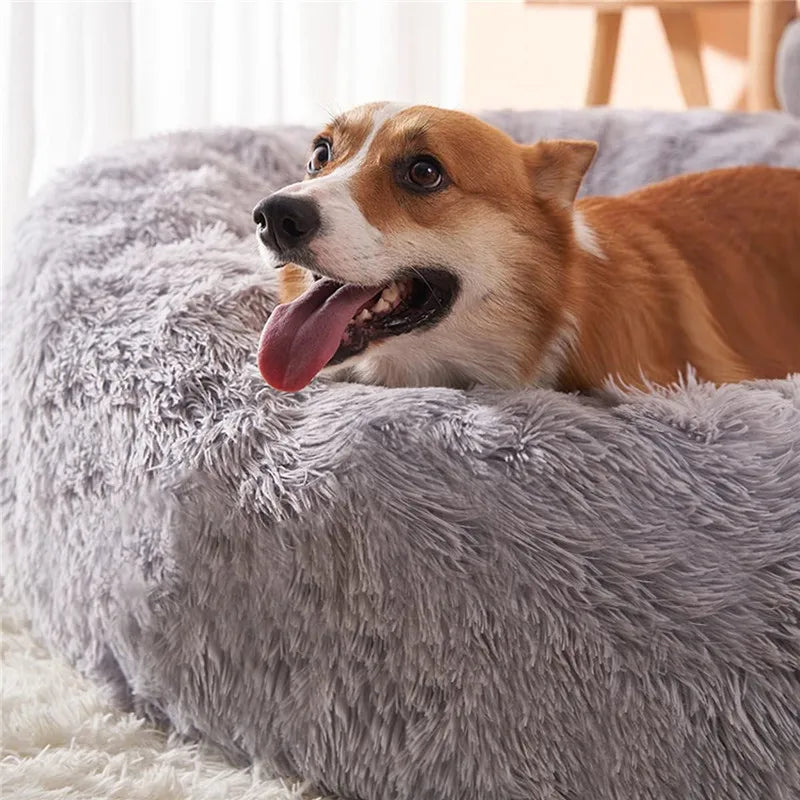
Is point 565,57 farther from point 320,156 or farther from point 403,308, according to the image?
point 403,308

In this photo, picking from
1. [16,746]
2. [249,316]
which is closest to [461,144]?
[249,316]

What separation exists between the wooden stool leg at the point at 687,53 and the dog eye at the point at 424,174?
6.09ft

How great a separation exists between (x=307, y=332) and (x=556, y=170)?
15.4 inches

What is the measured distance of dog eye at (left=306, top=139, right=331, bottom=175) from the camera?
135 centimetres

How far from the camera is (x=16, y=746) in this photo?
1.14 meters

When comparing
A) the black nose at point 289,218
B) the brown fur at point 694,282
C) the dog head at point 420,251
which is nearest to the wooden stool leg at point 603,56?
the brown fur at point 694,282

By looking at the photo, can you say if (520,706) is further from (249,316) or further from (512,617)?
(249,316)

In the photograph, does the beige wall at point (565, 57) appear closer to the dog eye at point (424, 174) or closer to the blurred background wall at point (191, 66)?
the blurred background wall at point (191, 66)

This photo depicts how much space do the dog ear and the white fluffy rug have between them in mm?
755

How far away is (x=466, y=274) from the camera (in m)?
1.26

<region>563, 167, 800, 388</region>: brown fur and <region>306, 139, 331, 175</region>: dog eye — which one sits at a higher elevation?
<region>306, 139, 331, 175</region>: dog eye

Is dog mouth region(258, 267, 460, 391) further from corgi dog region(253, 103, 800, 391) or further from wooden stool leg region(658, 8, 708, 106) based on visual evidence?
wooden stool leg region(658, 8, 708, 106)

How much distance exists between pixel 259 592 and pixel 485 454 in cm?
26

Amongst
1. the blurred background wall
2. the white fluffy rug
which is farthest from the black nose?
the blurred background wall
